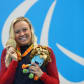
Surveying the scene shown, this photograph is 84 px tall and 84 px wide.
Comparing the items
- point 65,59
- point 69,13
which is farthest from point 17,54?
point 69,13

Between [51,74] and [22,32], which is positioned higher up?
[22,32]

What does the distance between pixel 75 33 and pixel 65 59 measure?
312 mm

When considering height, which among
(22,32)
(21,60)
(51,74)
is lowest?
(51,74)

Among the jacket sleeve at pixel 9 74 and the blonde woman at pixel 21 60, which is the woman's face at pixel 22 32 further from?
the jacket sleeve at pixel 9 74

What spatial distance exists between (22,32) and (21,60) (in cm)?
18

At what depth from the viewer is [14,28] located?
1328mm

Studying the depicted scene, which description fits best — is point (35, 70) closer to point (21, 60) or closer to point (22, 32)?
point (21, 60)

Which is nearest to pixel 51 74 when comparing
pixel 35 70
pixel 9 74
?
pixel 35 70

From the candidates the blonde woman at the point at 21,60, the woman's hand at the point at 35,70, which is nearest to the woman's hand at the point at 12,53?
the blonde woman at the point at 21,60

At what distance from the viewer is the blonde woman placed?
123cm

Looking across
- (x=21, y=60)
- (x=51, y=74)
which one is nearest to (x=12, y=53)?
(x=21, y=60)

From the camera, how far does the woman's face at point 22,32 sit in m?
1.31

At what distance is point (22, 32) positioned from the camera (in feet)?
4.28

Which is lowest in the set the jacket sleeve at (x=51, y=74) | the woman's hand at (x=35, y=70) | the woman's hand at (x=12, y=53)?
the jacket sleeve at (x=51, y=74)
